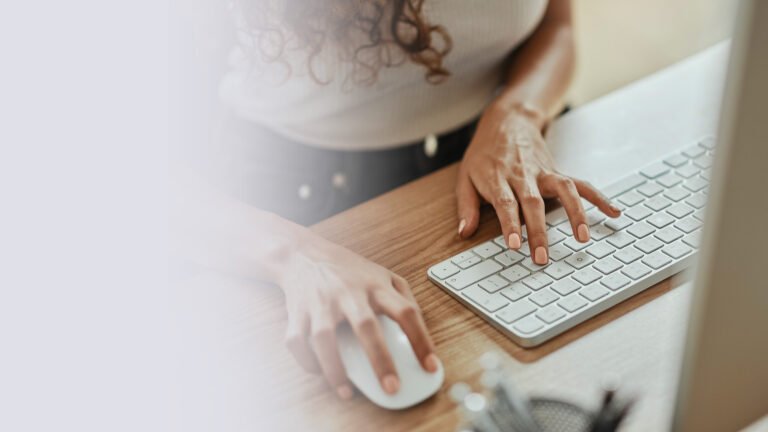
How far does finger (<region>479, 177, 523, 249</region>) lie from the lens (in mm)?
763

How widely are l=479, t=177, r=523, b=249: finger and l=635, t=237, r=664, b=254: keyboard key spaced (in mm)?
111

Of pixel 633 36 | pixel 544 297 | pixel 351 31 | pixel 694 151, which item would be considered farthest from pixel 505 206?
pixel 633 36

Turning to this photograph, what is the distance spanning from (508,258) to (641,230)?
13 centimetres

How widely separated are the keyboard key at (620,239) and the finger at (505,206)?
0.28ft

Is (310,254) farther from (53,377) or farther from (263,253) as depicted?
(53,377)

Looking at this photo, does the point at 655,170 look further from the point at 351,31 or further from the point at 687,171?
the point at 351,31

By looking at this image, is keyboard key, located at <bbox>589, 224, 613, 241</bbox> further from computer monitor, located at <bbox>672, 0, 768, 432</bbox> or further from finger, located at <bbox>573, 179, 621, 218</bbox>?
computer monitor, located at <bbox>672, 0, 768, 432</bbox>

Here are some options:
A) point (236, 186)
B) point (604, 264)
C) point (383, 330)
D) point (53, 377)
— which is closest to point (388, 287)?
point (383, 330)

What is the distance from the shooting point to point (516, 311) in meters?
0.68

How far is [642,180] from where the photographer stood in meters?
0.84

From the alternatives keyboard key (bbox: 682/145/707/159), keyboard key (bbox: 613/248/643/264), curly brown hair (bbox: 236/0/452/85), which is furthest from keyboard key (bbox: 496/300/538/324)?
Answer: curly brown hair (bbox: 236/0/452/85)

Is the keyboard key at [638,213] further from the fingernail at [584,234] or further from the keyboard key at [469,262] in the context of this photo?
the keyboard key at [469,262]

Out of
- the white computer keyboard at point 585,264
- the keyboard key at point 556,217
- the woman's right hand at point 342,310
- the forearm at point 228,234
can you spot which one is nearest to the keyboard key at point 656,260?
the white computer keyboard at point 585,264

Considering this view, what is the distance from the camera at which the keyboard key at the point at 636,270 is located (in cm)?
70
